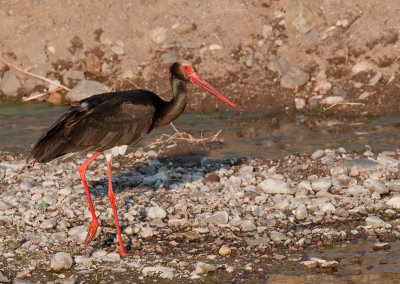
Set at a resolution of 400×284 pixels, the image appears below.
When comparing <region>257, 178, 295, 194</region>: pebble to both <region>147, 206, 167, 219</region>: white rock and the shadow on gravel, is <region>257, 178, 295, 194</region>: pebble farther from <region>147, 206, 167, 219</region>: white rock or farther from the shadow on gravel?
<region>147, 206, 167, 219</region>: white rock

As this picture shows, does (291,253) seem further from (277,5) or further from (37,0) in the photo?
(37,0)

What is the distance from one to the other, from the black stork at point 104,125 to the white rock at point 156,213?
49 cm

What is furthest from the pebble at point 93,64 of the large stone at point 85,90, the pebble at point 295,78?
the pebble at point 295,78

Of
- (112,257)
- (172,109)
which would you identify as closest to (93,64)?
(172,109)

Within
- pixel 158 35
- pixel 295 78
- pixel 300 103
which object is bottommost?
pixel 300 103

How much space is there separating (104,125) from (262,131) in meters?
4.41

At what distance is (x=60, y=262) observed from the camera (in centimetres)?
686

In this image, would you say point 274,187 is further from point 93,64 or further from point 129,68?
point 93,64

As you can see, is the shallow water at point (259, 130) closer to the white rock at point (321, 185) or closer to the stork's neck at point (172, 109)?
the white rock at point (321, 185)

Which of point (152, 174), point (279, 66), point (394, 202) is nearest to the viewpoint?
point (394, 202)

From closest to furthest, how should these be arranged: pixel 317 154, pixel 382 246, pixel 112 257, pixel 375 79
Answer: pixel 112 257, pixel 382 246, pixel 317 154, pixel 375 79

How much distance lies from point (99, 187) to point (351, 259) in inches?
131

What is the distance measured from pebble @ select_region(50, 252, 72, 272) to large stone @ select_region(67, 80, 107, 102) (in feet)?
21.3

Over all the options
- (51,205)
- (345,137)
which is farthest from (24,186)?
(345,137)
